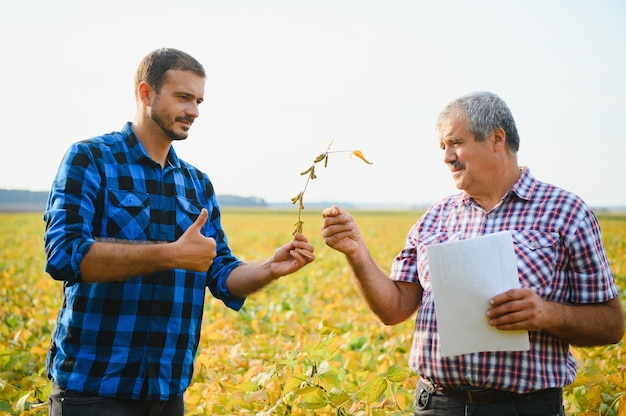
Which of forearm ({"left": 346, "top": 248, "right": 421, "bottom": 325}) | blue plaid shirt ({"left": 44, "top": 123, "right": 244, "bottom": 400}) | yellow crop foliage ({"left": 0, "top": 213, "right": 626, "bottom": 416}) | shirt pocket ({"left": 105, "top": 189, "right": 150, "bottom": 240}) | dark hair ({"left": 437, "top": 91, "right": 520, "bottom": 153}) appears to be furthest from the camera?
→ yellow crop foliage ({"left": 0, "top": 213, "right": 626, "bottom": 416})

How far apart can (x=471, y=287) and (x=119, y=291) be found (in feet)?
3.90

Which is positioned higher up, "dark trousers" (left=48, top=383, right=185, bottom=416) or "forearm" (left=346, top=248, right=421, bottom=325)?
"forearm" (left=346, top=248, right=421, bottom=325)

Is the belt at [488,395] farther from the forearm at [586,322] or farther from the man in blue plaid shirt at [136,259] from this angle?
the man in blue plaid shirt at [136,259]

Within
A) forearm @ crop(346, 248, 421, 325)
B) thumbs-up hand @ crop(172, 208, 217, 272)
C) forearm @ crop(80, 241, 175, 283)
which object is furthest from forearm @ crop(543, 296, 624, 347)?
forearm @ crop(80, 241, 175, 283)

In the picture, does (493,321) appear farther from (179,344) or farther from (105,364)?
(105,364)

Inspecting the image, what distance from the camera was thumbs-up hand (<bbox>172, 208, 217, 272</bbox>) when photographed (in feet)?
6.24

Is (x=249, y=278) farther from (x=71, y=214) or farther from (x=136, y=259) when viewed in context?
(x=71, y=214)

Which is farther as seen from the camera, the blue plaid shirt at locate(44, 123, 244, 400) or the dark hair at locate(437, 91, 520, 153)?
the dark hair at locate(437, 91, 520, 153)

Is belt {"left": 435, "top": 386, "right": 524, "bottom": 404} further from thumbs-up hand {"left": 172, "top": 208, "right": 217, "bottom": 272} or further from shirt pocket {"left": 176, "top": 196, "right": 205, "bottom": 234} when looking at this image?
shirt pocket {"left": 176, "top": 196, "right": 205, "bottom": 234}

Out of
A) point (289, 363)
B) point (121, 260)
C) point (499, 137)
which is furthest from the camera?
point (289, 363)

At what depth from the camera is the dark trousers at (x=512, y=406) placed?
6.63 feet

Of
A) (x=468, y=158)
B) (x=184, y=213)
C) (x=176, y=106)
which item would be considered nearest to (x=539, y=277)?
(x=468, y=158)

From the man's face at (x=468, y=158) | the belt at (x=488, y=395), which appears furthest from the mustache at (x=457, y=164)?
the belt at (x=488, y=395)

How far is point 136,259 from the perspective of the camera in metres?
1.87
